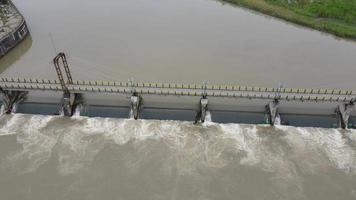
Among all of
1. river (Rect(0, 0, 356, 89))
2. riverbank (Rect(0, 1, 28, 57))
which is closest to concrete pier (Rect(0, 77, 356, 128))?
river (Rect(0, 0, 356, 89))

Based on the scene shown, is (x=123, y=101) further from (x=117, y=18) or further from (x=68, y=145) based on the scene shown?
(x=117, y=18)

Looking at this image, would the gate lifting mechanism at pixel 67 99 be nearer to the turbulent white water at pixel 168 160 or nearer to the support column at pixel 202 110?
the turbulent white water at pixel 168 160

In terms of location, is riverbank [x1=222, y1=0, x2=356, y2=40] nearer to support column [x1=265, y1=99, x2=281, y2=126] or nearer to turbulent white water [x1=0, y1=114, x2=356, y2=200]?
support column [x1=265, y1=99, x2=281, y2=126]

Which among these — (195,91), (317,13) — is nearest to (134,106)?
(195,91)

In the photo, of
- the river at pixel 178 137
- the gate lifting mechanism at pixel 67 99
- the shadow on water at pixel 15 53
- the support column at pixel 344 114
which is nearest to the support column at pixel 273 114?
the river at pixel 178 137

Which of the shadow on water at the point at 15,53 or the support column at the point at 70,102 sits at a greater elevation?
the shadow on water at the point at 15,53

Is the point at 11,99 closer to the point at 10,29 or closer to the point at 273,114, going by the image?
the point at 10,29

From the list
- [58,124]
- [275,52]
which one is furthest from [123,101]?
[275,52]
